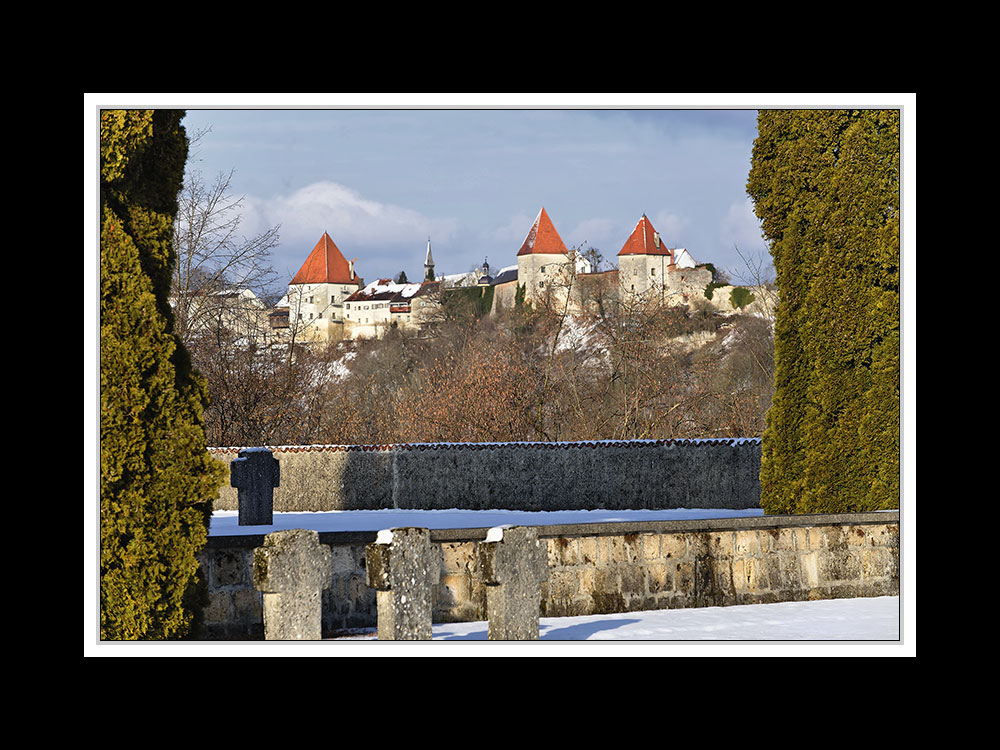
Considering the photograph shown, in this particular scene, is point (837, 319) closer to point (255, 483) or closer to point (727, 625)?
point (727, 625)

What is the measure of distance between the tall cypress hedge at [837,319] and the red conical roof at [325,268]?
7603 cm

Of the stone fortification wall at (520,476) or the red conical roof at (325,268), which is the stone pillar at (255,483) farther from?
the red conical roof at (325,268)

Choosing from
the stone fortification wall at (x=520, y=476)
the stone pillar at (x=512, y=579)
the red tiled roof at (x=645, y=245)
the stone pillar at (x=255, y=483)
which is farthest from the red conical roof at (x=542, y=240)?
the stone pillar at (x=512, y=579)

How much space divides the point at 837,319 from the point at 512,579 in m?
5.56

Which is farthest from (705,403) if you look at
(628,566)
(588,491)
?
(628,566)

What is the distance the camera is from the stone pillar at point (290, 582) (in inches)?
311

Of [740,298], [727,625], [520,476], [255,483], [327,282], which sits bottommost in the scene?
[727,625]

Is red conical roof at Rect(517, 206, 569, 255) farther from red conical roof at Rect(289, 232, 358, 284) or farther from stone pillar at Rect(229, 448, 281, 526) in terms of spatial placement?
stone pillar at Rect(229, 448, 281, 526)

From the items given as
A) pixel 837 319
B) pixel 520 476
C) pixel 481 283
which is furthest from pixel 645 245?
pixel 837 319

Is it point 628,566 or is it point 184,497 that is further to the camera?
point 628,566

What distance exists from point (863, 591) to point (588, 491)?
940cm

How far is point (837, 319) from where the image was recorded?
12.6 metres
